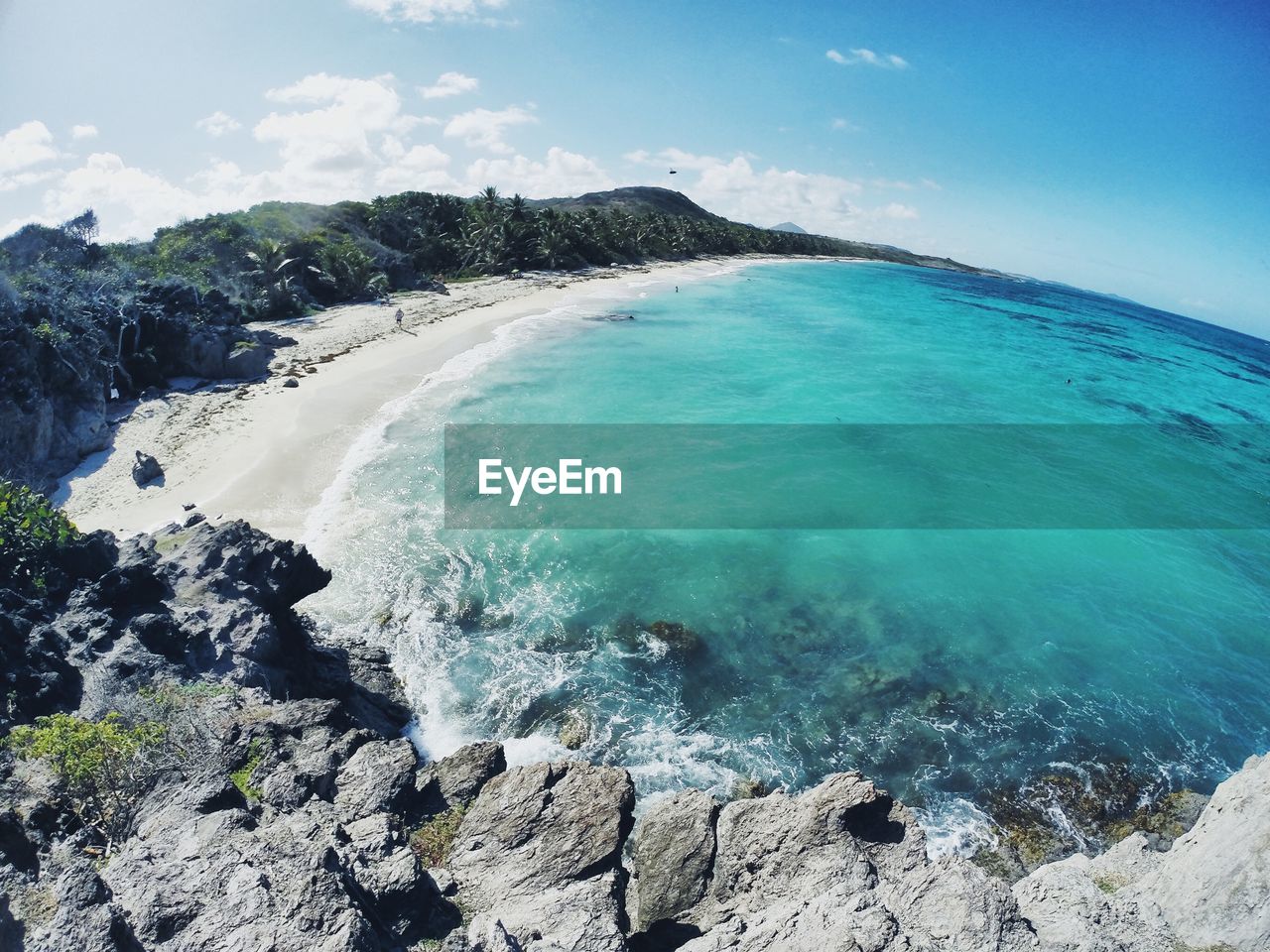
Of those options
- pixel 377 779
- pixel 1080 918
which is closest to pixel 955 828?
pixel 1080 918

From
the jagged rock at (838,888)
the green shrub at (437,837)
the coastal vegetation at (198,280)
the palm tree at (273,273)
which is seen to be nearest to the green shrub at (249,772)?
the green shrub at (437,837)

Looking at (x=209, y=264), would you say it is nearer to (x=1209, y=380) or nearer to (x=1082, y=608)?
(x=1082, y=608)

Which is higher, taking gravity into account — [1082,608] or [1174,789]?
[1082,608]

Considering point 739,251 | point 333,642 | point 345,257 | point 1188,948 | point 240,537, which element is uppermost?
point 739,251

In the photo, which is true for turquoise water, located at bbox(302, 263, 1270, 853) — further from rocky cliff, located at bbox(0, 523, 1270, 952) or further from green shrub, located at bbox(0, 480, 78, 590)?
green shrub, located at bbox(0, 480, 78, 590)

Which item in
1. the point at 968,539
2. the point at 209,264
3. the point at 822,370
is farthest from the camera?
the point at 822,370

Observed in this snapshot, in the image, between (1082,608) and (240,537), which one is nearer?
(240,537)

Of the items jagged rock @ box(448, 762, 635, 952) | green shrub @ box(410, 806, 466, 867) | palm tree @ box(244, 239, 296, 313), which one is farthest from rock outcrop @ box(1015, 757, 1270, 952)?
palm tree @ box(244, 239, 296, 313)

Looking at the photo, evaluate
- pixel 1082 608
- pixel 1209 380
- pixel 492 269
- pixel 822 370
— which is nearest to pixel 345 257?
pixel 492 269
